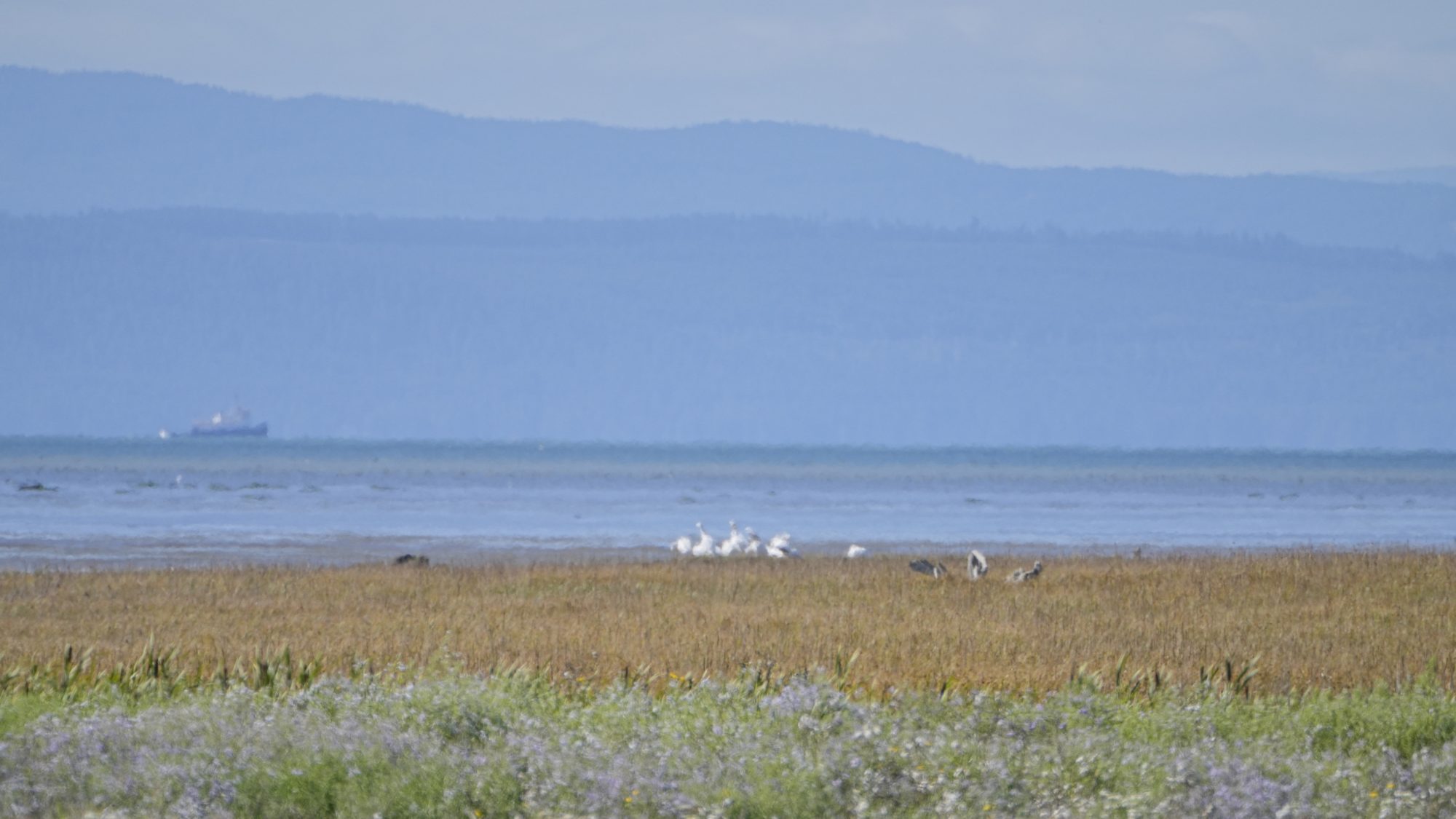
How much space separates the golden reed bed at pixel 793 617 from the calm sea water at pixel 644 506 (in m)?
9.80

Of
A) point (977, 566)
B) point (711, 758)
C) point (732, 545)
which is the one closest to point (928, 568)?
point (977, 566)

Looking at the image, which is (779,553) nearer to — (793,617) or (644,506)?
(793,617)

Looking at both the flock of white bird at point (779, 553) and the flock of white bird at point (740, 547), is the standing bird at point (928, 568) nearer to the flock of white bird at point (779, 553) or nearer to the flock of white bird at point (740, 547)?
the flock of white bird at point (779, 553)

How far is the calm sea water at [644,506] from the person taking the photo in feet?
133

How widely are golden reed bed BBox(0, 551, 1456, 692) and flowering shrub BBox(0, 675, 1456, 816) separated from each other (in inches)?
77.4

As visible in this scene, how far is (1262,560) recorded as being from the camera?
27.5 meters

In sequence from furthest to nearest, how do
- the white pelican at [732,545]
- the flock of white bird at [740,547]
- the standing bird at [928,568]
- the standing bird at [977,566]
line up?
1. the white pelican at [732,545]
2. the flock of white bird at [740,547]
3. the standing bird at [928,568]
4. the standing bird at [977,566]

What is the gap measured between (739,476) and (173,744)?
84.9 meters

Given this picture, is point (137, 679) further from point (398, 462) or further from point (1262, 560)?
point (398, 462)

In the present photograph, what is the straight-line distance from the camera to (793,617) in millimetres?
19672

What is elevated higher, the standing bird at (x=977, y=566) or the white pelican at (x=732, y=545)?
the standing bird at (x=977, y=566)

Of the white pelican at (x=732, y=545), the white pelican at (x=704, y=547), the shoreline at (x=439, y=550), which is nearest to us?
the shoreline at (x=439, y=550)

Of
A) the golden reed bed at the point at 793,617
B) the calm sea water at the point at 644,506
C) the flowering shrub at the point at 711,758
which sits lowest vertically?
the calm sea water at the point at 644,506

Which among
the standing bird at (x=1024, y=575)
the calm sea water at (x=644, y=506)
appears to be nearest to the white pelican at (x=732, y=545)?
the calm sea water at (x=644, y=506)
